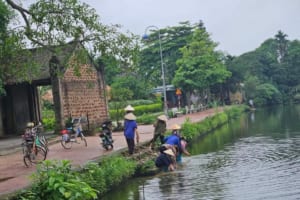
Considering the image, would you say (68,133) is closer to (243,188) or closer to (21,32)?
(21,32)

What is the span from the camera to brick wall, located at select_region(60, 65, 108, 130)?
90.4ft

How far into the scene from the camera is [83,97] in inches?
1160

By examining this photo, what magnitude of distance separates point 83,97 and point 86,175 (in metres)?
16.6

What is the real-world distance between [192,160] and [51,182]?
9705 millimetres

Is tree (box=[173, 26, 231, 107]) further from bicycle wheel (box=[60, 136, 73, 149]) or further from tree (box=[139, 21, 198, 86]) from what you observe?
bicycle wheel (box=[60, 136, 73, 149])

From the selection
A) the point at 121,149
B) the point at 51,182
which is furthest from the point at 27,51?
the point at 51,182

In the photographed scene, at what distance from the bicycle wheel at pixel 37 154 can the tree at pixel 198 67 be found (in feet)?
107

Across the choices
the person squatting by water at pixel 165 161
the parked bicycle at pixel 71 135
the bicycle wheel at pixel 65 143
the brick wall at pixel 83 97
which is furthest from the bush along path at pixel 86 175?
the brick wall at pixel 83 97

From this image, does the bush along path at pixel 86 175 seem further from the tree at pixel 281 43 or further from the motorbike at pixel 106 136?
the tree at pixel 281 43

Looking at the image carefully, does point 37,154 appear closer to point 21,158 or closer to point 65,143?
point 21,158

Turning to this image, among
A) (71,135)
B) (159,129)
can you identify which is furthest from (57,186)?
(71,135)

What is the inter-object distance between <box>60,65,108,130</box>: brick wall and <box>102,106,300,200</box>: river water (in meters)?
8.05

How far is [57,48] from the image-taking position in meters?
17.3

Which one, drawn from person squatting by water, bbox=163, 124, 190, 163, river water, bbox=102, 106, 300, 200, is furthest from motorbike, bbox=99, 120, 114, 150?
river water, bbox=102, 106, 300, 200
